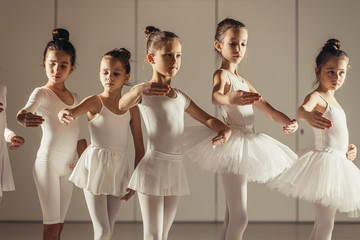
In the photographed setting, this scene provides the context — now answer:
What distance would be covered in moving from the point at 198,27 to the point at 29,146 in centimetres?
181

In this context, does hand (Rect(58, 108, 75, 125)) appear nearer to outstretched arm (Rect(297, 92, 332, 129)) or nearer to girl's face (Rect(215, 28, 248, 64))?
girl's face (Rect(215, 28, 248, 64))

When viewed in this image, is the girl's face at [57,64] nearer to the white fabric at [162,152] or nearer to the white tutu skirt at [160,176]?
the white fabric at [162,152]

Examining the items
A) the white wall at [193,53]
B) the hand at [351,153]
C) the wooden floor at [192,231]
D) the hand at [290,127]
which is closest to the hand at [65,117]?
the hand at [290,127]

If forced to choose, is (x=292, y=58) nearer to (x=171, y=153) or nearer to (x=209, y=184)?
(x=209, y=184)

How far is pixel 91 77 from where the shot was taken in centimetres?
441

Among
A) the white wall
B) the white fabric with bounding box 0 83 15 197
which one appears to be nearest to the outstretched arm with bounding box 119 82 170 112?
the white fabric with bounding box 0 83 15 197

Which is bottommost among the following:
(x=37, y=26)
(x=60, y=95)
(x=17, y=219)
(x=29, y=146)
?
(x=17, y=219)

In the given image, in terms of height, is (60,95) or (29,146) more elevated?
(60,95)

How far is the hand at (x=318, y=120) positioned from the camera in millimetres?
2412

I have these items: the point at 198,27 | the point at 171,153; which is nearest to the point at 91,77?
the point at 198,27

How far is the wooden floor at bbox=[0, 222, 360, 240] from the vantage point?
3.70m

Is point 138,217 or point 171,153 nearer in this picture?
point 171,153

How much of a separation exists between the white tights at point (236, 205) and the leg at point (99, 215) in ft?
1.84

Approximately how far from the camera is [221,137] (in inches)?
88.4
